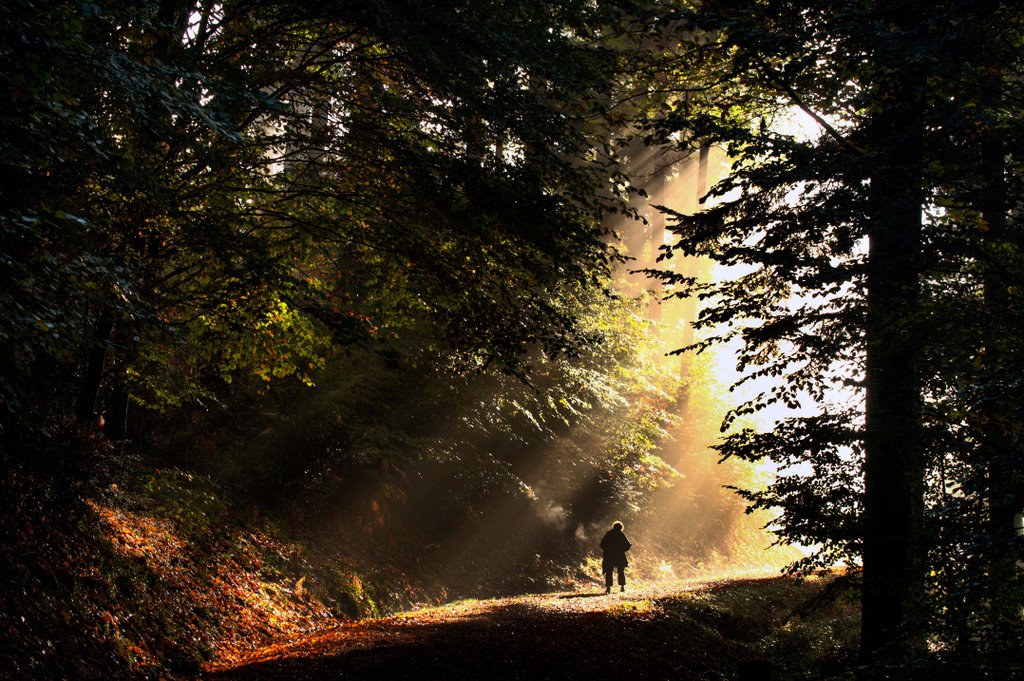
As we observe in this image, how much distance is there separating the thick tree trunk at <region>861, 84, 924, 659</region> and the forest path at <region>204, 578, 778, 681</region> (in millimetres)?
2855

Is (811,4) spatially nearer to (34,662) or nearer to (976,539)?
(976,539)

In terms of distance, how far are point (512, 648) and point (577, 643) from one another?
109cm

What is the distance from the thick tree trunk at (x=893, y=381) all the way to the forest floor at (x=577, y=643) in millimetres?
799

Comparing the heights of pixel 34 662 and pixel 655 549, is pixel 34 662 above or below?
above

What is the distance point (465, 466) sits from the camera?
18.7 meters

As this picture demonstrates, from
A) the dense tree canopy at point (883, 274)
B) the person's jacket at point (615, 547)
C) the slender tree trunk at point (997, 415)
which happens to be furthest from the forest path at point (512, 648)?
the slender tree trunk at point (997, 415)

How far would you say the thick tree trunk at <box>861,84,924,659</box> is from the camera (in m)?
7.75

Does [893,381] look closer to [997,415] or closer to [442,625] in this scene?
[997,415]

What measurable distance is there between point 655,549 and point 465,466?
12.7 metres

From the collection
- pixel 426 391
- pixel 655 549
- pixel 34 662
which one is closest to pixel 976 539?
pixel 34 662

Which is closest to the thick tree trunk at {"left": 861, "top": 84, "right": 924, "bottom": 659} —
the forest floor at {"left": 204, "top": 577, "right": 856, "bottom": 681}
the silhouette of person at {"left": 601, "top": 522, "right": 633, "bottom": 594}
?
the forest floor at {"left": 204, "top": 577, "right": 856, "bottom": 681}

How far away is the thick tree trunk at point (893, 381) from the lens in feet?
25.4

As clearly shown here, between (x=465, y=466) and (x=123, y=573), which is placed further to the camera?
(x=465, y=466)

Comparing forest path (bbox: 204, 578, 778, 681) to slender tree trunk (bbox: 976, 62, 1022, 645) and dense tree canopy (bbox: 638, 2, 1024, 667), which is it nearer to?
dense tree canopy (bbox: 638, 2, 1024, 667)
